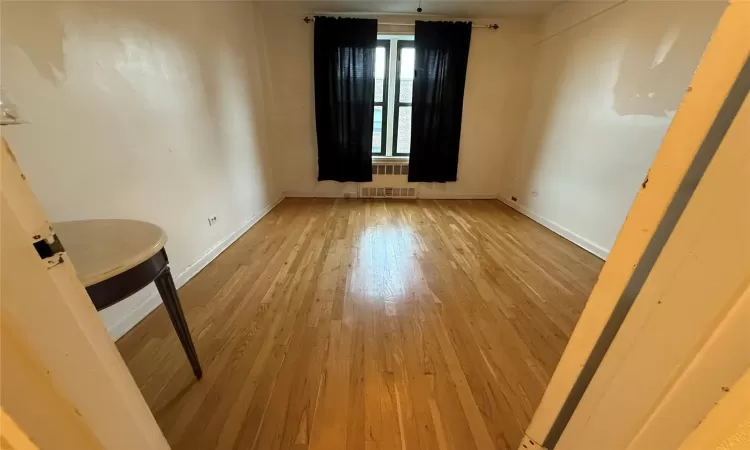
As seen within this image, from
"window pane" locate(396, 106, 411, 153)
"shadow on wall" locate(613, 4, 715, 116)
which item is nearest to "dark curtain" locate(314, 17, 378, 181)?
"window pane" locate(396, 106, 411, 153)

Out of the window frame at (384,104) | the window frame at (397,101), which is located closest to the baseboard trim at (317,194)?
the window frame at (384,104)

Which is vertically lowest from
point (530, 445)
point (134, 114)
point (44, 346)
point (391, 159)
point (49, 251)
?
point (530, 445)

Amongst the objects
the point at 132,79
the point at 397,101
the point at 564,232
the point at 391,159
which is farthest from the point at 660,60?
the point at 132,79

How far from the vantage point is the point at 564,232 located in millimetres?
3105

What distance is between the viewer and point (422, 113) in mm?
3949

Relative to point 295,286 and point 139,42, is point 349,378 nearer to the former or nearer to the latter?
point 295,286

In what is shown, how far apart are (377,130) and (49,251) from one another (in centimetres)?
410

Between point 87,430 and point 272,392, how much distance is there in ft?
2.78

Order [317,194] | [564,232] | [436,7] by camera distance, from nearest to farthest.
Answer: [564,232]
[436,7]
[317,194]

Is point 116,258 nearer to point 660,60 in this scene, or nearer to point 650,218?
point 650,218

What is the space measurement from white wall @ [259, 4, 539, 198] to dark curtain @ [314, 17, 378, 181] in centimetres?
17

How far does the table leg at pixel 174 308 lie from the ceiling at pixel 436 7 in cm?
356

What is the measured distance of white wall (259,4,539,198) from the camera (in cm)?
370

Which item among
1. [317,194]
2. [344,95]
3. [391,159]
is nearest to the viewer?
[344,95]
